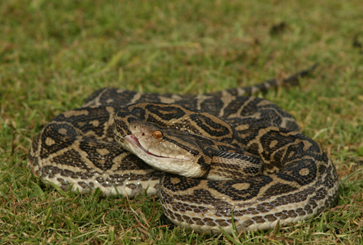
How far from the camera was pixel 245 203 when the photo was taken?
503 centimetres

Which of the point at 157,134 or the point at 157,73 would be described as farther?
the point at 157,73

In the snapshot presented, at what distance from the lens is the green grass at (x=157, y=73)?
17.1ft

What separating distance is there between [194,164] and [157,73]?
198 inches

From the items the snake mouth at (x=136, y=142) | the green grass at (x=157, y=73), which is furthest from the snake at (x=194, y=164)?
the green grass at (x=157, y=73)

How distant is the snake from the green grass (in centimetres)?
24

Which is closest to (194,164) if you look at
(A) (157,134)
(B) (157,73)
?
(A) (157,134)

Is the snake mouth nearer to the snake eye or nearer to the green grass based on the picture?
the snake eye

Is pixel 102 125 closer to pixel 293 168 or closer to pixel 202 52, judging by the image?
pixel 293 168

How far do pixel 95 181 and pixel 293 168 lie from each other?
3.02 meters

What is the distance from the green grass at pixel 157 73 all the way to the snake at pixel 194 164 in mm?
235

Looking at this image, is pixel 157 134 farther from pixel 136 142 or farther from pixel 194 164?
pixel 194 164

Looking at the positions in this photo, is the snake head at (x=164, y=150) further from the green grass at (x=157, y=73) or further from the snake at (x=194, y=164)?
the green grass at (x=157, y=73)

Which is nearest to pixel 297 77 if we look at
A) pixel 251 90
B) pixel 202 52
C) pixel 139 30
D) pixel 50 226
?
pixel 251 90

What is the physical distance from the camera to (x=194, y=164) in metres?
5.50
